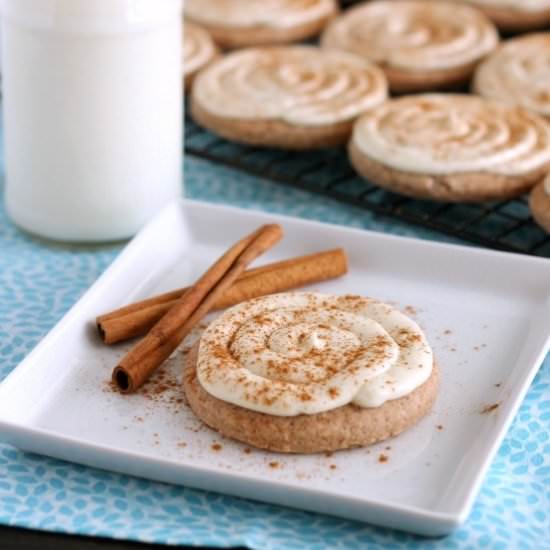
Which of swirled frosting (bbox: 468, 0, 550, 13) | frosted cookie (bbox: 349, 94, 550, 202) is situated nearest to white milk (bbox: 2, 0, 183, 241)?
frosted cookie (bbox: 349, 94, 550, 202)

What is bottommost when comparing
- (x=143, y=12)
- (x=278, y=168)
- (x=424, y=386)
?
(x=278, y=168)

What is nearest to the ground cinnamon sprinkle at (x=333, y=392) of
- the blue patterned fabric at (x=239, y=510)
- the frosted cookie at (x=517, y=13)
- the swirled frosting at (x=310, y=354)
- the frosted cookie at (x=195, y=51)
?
the swirled frosting at (x=310, y=354)

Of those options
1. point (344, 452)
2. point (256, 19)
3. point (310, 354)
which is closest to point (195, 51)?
point (256, 19)

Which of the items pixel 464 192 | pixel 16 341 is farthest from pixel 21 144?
pixel 464 192

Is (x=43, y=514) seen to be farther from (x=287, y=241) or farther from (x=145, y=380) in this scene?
(x=287, y=241)

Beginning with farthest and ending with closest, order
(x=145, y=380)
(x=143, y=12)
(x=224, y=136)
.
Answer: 1. (x=224, y=136)
2. (x=143, y=12)
3. (x=145, y=380)

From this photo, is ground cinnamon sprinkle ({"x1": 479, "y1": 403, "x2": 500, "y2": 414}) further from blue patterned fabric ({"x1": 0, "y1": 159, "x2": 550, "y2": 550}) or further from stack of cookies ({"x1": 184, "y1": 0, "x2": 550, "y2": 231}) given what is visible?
stack of cookies ({"x1": 184, "y1": 0, "x2": 550, "y2": 231})
